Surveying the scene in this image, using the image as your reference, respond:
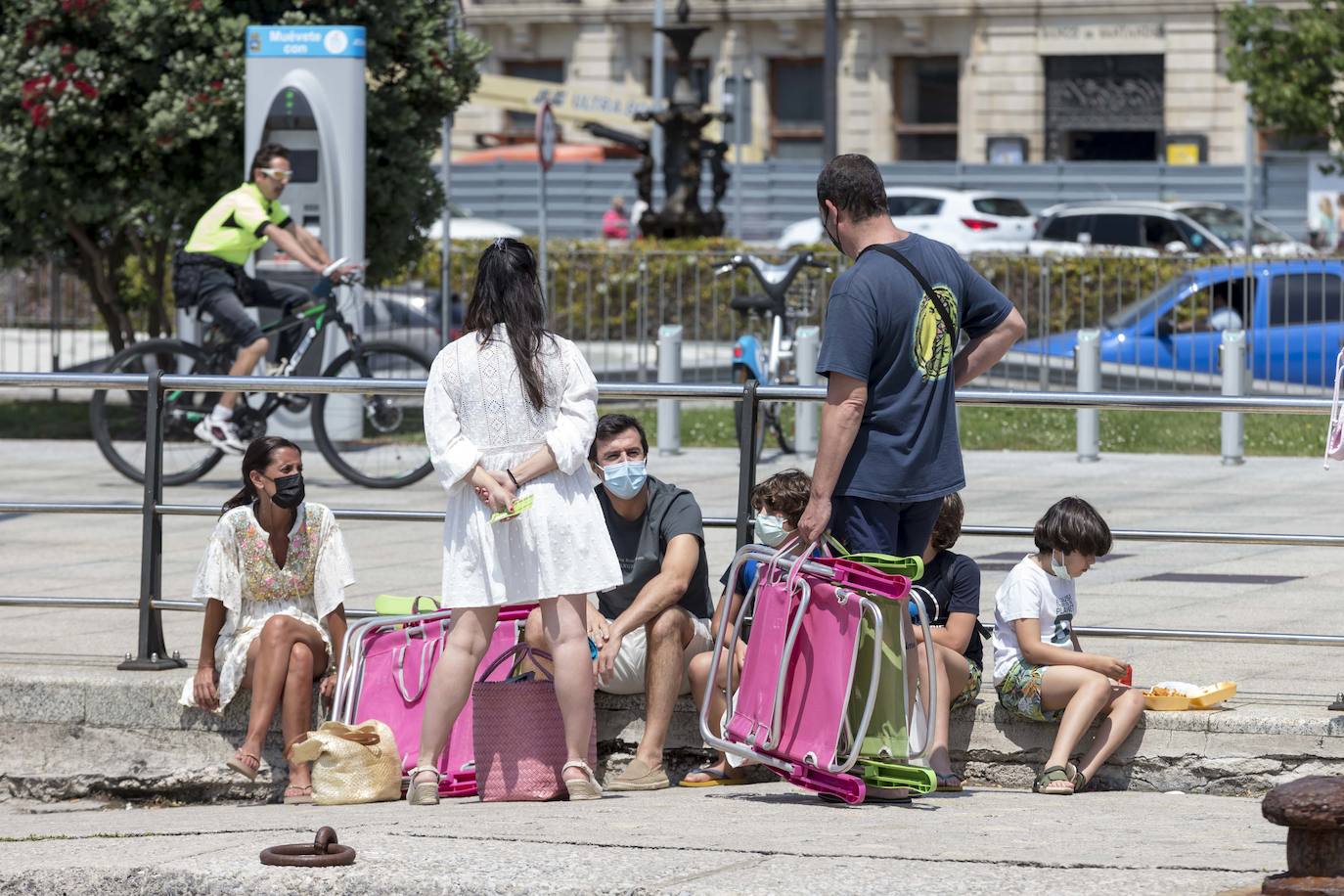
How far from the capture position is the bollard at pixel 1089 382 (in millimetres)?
14125

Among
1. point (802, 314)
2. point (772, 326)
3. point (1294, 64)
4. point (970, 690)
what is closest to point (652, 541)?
point (970, 690)

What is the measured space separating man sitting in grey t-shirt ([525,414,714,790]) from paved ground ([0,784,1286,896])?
1.06 ft

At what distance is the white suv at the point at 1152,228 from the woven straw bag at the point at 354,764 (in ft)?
73.8

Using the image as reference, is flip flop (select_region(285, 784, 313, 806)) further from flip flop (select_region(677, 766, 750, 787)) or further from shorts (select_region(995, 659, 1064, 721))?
shorts (select_region(995, 659, 1064, 721))

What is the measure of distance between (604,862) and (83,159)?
11.7 metres

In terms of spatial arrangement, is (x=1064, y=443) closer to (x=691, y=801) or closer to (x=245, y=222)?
(x=245, y=222)

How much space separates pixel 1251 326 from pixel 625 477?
425 inches

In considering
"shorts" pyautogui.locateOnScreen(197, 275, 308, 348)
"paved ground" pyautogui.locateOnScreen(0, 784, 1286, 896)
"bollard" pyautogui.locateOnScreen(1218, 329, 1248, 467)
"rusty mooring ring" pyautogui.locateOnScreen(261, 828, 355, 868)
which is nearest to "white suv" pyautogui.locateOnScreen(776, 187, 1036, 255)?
"bollard" pyautogui.locateOnScreen(1218, 329, 1248, 467)

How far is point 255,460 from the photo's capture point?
277 inches

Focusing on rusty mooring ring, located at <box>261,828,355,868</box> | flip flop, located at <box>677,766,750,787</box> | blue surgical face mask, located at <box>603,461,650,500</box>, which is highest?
blue surgical face mask, located at <box>603,461,650,500</box>

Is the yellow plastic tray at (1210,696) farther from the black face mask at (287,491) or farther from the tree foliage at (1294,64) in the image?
the tree foliage at (1294,64)

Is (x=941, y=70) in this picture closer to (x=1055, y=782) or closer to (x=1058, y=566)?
(x=1058, y=566)

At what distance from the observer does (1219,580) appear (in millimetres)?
9375

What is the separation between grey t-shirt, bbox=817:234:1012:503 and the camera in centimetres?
593
